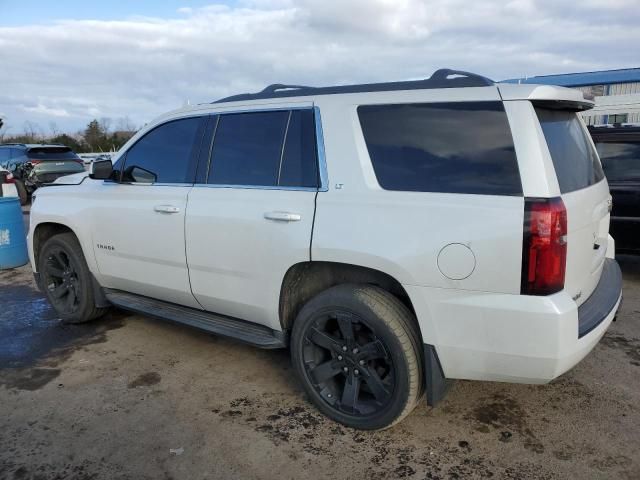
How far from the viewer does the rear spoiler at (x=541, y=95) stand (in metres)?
2.56

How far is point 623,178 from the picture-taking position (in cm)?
583


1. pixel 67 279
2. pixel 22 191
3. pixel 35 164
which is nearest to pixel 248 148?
pixel 67 279

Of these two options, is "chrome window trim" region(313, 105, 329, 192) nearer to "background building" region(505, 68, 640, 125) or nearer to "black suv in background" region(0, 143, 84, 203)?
"background building" region(505, 68, 640, 125)

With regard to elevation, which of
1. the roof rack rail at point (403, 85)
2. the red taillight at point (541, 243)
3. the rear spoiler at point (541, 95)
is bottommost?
the red taillight at point (541, 243)

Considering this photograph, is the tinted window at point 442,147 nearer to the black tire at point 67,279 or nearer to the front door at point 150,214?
the front door at point 150,214

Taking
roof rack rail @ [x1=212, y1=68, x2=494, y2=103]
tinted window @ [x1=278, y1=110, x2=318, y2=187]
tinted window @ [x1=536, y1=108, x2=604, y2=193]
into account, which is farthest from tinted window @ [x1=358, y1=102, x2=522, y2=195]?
tinted window @ [x1=278, y1=110, x2=318, y2=187]

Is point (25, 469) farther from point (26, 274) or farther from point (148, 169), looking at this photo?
point (26, 274)

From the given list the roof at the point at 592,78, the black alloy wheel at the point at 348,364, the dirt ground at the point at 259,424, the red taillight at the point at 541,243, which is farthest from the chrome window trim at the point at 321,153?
the roof at the point at 592,78

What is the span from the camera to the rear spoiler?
2.56 meters

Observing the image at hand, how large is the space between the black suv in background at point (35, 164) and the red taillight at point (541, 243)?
580 inches

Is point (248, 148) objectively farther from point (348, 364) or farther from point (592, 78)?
point (592, 78)

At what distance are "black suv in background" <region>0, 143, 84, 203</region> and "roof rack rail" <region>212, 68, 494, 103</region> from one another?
13095 mm

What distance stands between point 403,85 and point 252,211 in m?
1.16

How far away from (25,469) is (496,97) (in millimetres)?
3067
